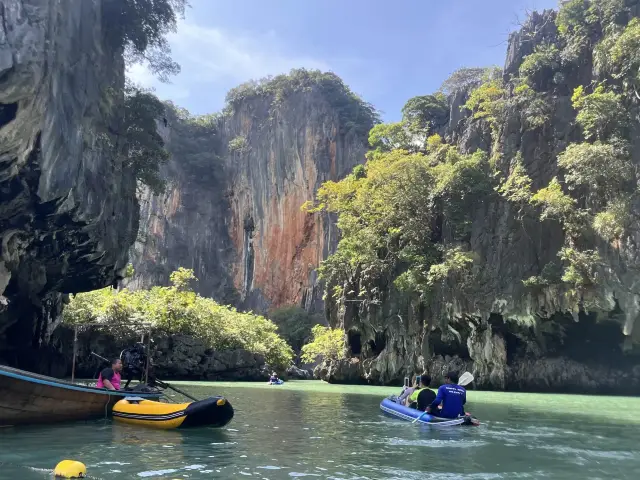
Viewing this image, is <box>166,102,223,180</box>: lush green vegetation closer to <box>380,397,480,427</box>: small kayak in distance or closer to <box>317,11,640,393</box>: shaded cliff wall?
<box>317,11,640,393</box>: shaded cliff wall

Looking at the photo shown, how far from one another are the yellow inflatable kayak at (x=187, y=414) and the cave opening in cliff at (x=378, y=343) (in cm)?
1936

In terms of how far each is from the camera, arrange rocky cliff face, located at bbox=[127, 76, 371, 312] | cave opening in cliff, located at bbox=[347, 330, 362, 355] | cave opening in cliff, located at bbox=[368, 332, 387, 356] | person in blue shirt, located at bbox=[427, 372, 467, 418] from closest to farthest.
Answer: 1. person in blue shirt, located at bbox=[427, 372, 467, 418]
2. cave opening in cliff, located at bbox=[368, 332, 387, 356]
3. cave opening in cliff, located at bbox=[347, 330, 362, 355]
4. rocky cliff face, located at bbox=[127, 76, 371, 312]

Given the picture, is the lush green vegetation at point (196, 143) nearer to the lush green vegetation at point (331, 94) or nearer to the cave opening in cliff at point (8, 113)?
the lush green vegetation at point (331, 94)

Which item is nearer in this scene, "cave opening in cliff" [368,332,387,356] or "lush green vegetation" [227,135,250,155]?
"cave opening in cliff" [368,332,387,356]

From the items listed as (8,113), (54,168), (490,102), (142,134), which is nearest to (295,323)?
(490,102)

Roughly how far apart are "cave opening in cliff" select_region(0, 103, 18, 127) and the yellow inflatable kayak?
22.6 ft

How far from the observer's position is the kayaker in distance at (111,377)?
10.9m

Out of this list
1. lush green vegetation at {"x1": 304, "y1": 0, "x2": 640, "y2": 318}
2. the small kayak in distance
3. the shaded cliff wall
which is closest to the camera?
the small kayak in distance

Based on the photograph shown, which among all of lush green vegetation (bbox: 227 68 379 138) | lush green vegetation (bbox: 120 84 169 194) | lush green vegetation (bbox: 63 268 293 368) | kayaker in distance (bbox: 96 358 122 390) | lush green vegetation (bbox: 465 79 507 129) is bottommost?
kayaker in distance (bbox: 96 358 122 390)

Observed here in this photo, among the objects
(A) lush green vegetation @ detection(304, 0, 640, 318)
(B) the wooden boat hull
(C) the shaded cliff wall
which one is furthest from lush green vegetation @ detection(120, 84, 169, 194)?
(C) the shaded cliff wall

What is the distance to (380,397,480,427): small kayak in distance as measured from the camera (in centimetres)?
979

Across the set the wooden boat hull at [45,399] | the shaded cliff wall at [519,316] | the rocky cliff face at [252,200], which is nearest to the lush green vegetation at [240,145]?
the rocky cliff face at [252,200]

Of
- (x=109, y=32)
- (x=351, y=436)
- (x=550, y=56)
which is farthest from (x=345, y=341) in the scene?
(x=351, y=436)

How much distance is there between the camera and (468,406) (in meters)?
15.2
